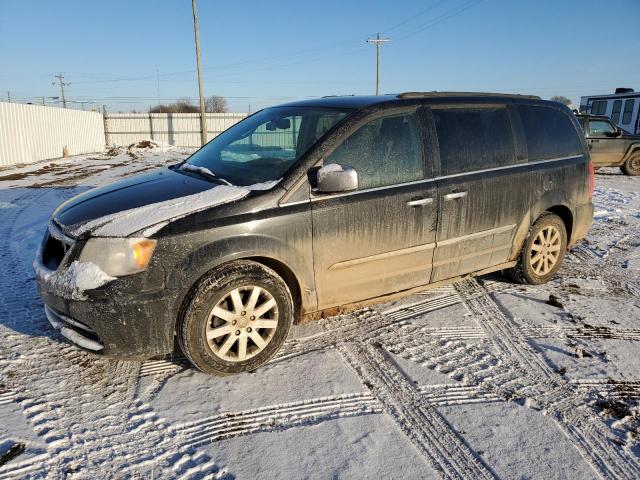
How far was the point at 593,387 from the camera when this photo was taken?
2875mm

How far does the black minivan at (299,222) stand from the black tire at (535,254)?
21 mm

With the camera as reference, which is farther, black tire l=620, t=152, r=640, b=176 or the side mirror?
black tire l=620, t=152, r=640, b=176

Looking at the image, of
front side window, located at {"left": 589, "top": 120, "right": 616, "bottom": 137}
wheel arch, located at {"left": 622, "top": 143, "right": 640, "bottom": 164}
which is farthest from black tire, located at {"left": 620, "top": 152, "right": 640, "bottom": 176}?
Answer: front side window, located at {"left": 589, "top": 120, "right": 616, "bottom": 137}

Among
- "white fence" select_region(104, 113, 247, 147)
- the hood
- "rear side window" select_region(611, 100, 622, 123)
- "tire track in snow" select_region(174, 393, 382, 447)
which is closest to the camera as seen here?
"tire track in snow" select_region(174, 393, 382, 447)

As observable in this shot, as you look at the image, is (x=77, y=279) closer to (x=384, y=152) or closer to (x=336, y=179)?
(x=336, y=179)

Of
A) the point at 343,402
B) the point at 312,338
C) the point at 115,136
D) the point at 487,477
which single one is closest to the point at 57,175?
the point at 312,338

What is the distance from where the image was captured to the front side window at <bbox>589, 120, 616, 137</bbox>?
12.9 metres

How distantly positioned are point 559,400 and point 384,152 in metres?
2.00

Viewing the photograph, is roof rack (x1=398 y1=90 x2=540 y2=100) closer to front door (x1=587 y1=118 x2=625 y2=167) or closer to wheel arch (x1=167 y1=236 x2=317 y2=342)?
wheel arch (x1=167 y1=236 x2=317 y2=342)

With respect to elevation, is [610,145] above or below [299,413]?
above

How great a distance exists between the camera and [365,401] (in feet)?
8.93

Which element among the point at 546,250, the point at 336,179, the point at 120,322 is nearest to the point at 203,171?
the point at 336,179

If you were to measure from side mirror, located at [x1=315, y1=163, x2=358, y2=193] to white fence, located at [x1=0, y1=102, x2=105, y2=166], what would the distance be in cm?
1718

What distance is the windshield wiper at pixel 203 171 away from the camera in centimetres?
326
